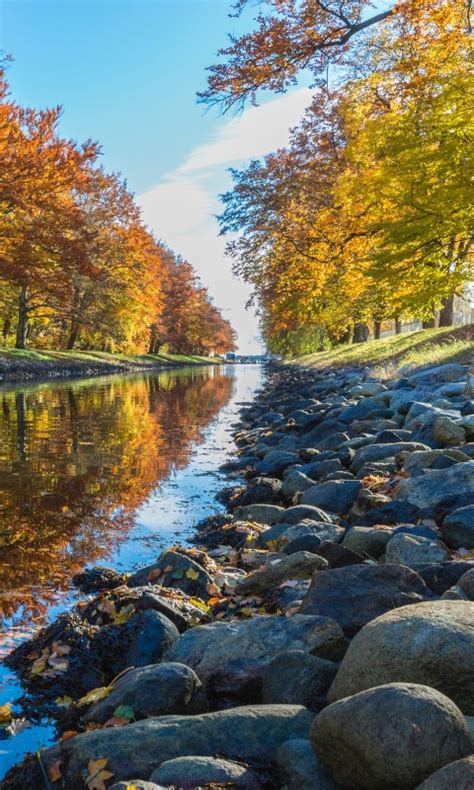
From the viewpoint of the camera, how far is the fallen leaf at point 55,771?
100 inches

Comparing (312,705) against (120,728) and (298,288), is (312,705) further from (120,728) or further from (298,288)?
(298,288)

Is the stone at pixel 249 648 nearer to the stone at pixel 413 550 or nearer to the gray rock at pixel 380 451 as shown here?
the stone at pixel 413 550

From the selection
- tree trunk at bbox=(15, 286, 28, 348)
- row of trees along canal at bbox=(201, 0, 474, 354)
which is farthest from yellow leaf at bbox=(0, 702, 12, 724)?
tree trunk at bbox=(15, 286, 28, 348)

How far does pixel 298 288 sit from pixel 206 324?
59208 millimetres

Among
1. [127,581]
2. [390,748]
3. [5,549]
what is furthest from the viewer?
[5,549]

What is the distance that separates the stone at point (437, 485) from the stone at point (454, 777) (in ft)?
11.3

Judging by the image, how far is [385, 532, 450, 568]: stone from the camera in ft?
13.8

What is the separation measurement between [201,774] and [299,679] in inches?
31.2

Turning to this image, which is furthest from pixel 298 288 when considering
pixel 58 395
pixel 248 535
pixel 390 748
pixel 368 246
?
pixel 390 748

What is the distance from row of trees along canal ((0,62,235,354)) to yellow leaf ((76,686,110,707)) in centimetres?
2524

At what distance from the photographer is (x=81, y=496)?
318 inches

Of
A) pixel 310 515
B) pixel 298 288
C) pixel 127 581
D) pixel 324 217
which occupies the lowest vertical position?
pixel 127 581

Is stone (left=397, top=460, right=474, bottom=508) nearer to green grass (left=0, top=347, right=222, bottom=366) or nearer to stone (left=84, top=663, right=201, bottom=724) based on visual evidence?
stone (left=84, top=663, right=201, bottom=724)

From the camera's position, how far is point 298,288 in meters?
23.3
